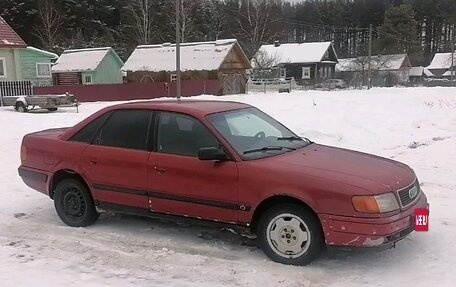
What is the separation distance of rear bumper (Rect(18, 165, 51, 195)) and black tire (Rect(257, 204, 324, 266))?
2908 mm

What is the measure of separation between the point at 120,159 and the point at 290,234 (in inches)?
82.7

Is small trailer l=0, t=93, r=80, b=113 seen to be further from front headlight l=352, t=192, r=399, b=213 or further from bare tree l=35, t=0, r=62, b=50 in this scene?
bare tree l=35, t=0, r=62, b=50

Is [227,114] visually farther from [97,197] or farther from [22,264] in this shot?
[22,264]

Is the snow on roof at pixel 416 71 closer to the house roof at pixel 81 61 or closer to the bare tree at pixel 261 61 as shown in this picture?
the bare tree at pixel 261 61

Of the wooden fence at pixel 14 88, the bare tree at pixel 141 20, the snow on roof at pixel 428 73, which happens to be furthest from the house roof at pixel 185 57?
the snow on roof at pixel 428 73

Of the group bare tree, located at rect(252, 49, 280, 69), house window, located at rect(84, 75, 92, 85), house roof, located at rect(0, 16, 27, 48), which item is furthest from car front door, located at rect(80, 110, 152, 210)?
bare tree, located at rect(252, 49, 280, 69)

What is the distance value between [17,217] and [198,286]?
3.27 m

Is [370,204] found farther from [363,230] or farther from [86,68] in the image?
[86,68]

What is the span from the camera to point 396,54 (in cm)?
8094

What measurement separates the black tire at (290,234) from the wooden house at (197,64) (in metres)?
33.5

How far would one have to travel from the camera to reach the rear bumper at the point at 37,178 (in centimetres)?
625

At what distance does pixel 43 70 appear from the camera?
3928cm

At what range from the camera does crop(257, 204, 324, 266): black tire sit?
4.65 m

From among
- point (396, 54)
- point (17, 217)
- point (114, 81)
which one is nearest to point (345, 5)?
point (396, 54)
